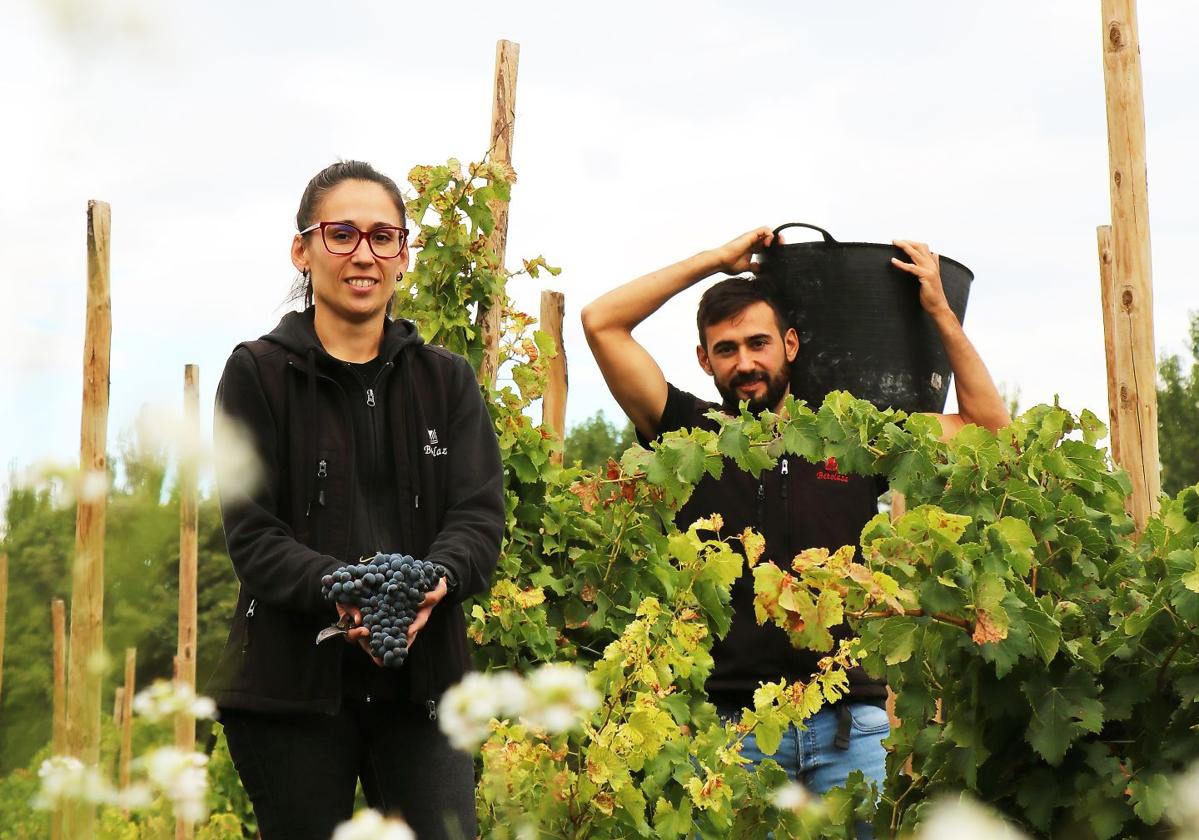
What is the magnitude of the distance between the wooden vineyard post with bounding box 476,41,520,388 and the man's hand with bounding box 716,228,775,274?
1.85 ft

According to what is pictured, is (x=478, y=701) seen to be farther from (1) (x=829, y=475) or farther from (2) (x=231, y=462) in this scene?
(1) (x=829, y=475)

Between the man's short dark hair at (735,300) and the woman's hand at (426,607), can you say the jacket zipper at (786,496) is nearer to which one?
the man's short dark hair at (735,300)

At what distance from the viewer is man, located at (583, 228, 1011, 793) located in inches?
116

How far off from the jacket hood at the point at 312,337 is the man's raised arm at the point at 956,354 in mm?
1632

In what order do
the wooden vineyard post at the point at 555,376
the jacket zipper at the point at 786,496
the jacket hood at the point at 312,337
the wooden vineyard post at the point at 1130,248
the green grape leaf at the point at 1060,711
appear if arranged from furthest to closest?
the wooden vineyard post at the point at 555,376 < the wooden vineyard post at the point at 1130,248 < the jacket zipper at the point at 786,496 < the green grape leaf at the point at 1060,711 < the jacket hood at the point at 312,337

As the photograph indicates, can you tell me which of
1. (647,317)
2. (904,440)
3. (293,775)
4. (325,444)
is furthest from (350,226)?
(647,317)

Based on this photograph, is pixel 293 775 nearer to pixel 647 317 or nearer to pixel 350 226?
pixel 350 226

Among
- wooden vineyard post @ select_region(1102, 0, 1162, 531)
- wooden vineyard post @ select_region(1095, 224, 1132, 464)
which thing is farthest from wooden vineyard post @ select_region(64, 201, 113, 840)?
wooden vineyard post @ select_region(1102, 0, 1162, 531)

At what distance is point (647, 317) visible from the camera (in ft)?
11.3

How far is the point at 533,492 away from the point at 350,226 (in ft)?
4.47

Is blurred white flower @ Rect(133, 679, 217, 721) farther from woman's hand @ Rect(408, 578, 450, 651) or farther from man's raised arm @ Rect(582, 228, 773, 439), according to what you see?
man's raised arm @ Rect(582, 228, 773, 439)

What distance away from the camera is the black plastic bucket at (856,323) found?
3195 millimetres

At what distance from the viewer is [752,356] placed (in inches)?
125

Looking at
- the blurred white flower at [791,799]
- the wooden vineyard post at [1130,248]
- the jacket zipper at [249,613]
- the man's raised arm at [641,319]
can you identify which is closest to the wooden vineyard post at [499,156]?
the man's raised arm at [641,319]
